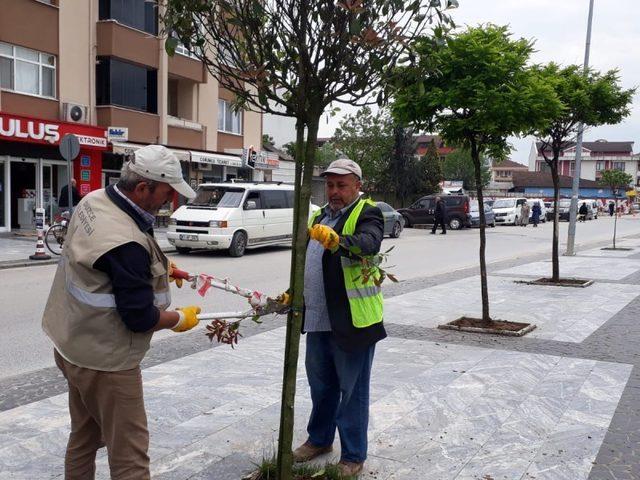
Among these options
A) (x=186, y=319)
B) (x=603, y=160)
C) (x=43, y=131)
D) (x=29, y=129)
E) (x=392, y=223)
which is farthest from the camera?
(x=603, y=160)

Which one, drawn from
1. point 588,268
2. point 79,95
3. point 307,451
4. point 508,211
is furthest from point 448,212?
point 307,451

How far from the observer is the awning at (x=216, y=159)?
2611 centimetres

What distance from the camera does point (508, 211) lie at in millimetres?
39281

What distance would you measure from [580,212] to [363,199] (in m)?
51.1

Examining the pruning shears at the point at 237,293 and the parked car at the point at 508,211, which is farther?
the parked car at the point at 508,211

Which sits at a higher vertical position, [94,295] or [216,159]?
[216,159]

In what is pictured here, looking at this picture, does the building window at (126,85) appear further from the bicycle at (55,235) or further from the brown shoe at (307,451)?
the brown shoe at (307,451)

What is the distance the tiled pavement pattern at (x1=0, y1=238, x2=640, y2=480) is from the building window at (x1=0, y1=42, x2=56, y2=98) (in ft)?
53.8

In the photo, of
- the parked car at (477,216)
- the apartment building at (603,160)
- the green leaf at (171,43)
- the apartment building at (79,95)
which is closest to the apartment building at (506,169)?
the apartment building at (603,160)

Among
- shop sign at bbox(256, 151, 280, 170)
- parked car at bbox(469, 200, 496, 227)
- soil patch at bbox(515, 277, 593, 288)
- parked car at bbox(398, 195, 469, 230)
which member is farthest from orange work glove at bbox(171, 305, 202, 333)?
parked car at bbox(469, 200, 496, 227)

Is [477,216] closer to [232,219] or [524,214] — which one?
[524,214]

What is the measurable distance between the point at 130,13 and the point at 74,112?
189 inches

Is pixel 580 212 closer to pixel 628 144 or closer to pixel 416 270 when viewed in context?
pixel 416 270

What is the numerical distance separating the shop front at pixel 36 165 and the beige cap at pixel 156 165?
17930 mm
